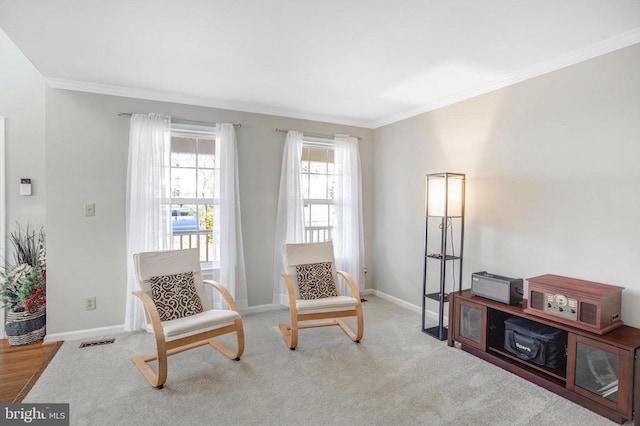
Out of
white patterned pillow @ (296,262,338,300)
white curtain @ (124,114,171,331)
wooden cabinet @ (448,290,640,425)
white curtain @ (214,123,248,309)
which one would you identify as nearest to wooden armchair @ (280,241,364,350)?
white patterned pillow @ (296,262,338,300)

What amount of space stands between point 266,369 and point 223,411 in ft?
1.84

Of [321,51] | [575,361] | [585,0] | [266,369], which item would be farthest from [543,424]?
[321,51]

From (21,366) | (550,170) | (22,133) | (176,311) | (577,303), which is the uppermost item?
(22,133)

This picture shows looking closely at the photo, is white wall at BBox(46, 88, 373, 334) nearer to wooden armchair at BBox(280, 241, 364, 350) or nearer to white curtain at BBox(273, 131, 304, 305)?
white curtain at BBox(273, 131, 304, 305)

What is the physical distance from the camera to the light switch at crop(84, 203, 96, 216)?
322 centimetres

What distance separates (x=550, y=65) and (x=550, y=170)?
2.77 ft

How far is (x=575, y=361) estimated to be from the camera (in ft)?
7.08

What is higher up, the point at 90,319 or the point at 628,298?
the point at 628,298

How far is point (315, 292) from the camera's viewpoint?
131 inches

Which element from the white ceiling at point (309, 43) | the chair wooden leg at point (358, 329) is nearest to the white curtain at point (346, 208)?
the white ceiling at point (309, 43)

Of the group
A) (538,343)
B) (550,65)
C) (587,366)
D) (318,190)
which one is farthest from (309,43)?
(587,366)

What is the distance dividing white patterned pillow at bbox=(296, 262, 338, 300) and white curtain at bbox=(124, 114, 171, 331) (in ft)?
4.79

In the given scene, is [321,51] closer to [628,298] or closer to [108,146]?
[108,146]

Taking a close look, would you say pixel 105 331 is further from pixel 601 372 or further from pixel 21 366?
pixel 601 372
